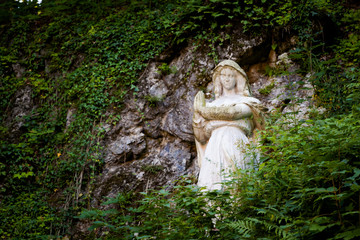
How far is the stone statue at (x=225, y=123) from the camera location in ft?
16.7

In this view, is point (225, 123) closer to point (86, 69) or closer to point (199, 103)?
point (199, 103)

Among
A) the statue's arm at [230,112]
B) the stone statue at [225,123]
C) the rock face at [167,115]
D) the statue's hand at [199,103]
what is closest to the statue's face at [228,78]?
the stone statue at [225,123]

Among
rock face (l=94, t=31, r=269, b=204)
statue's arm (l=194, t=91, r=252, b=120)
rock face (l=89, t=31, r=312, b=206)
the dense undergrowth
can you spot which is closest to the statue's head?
statue's arm (l=194, t=91, r=252, b=120)

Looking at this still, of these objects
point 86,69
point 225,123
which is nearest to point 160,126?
point 86,69

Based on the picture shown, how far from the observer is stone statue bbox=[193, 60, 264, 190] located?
16.7 feet

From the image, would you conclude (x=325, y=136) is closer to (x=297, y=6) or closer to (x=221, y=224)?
(x=221, y=224)

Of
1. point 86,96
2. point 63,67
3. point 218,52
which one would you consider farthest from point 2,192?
point 218,52

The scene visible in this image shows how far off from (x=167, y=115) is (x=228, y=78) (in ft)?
8.54

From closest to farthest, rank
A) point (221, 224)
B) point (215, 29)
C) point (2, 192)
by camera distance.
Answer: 1. point (221, 224)
2. point (2, 192)
3. point (215, 29)

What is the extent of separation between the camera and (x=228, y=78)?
237 inches

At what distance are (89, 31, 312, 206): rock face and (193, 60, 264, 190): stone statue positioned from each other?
6.36ft

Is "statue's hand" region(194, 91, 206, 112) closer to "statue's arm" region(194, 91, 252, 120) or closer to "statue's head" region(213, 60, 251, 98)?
"statue's arm" region(194, 91, 252, 120)

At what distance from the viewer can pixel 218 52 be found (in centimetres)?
873

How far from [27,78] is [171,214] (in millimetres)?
7589
